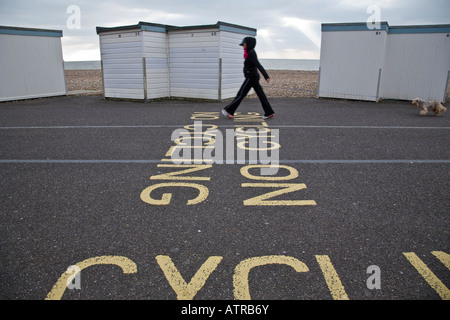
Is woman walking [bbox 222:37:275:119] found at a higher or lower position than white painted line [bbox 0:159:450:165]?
higher

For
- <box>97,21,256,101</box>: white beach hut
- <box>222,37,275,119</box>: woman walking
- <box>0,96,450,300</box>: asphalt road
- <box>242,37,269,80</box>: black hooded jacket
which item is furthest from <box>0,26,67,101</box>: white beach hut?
<box>242,37,269,80</box>: black hooded jacket

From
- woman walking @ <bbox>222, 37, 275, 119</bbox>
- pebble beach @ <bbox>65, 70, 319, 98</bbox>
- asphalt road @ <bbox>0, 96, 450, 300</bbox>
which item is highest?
woman walking @ <bbox>222, 37, 275, 119</bbox>

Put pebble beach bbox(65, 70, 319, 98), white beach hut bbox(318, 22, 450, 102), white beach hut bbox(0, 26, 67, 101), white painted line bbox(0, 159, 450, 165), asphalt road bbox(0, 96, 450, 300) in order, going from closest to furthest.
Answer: asphalt road bbox(0, 96, 450, 300), white painted line bbox(0, 159, 450, 165), white beach hut bbox(318, 22, 450, 102), white beach hut bbox(0, 26, 67, 101), pebble beach bbox(65, 70, 319, 98)

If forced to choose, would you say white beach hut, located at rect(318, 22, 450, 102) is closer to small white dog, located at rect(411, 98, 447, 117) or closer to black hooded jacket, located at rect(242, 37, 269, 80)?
small white dog, located at rect(411, 98, 447, 117)

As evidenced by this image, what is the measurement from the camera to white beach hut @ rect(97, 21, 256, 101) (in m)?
13.5

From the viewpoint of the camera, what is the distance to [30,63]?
14.7m

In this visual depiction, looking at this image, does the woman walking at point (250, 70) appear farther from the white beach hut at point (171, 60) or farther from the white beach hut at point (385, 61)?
the white beach hut at point (385, 61)

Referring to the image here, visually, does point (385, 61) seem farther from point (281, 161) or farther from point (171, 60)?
point (281, 161)

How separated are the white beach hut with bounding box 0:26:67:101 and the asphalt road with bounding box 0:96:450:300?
8771mm

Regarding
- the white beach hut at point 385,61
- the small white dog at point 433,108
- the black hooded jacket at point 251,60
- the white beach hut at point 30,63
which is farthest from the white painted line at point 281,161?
the white beach hut at point 30,63

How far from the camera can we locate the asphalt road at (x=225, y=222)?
100 inches

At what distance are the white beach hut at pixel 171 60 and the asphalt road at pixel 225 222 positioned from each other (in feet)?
24.1
